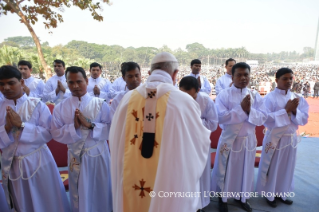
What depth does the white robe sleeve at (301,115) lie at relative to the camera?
3.22 m

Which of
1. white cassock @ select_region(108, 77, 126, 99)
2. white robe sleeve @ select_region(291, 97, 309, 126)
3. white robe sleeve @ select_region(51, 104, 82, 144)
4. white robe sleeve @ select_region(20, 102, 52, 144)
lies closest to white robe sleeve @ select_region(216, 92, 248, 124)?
white robe sleeve @ select_region(291, 97, 309, 126)

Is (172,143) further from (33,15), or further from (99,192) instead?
(33,15)

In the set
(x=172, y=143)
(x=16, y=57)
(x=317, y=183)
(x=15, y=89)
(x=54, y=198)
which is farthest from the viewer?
(x=16, y=57)

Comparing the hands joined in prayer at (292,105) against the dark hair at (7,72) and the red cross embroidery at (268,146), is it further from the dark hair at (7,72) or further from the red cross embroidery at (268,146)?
the dark hair at (7,72)

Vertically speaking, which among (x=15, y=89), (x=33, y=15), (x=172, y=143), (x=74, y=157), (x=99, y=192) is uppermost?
(x=33, y=15)

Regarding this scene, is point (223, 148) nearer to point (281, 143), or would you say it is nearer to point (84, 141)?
point (281, 143)

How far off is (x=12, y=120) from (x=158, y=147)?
70.8 inches

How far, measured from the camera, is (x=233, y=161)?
10.6 feet

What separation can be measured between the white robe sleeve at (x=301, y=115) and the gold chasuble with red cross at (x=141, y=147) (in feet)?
7.97

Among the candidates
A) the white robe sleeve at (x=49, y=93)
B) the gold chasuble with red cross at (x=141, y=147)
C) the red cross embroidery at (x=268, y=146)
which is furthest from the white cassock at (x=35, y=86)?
the red cross embroidery at (x=268, y=146)

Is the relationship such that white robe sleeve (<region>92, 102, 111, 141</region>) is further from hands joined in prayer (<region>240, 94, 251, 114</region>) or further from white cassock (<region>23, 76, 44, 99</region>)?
white cassock (<region>23, 76, 44, 99</region>)

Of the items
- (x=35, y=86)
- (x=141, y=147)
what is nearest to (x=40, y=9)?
(x=35, y=86)

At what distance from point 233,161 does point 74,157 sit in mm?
2251

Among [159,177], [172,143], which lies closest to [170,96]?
[172,143]
